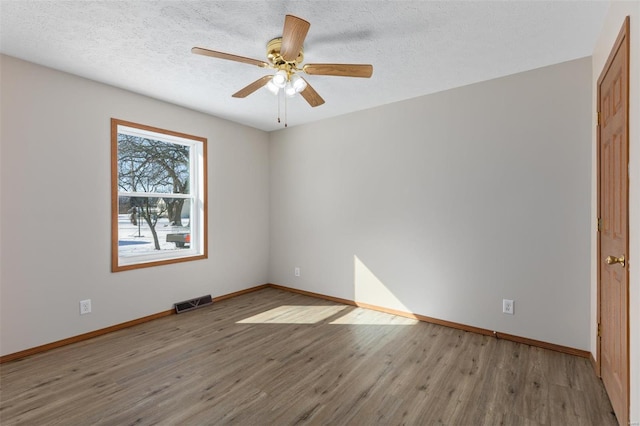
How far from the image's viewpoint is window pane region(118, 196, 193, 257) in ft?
11.3

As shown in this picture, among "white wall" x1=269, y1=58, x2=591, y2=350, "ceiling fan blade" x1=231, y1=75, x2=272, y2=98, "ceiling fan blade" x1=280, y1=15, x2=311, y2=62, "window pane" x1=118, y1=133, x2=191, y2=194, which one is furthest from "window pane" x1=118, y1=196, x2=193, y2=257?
"ceiling fan blade" x1=280, y1=15, x2=311, y2=62

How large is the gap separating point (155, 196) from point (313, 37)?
2.64m

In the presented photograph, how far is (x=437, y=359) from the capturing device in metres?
2.63

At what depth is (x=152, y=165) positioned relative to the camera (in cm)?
374

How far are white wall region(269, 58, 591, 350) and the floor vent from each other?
1.35 m

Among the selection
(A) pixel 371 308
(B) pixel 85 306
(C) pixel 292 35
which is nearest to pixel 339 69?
(C) pixel 292 35

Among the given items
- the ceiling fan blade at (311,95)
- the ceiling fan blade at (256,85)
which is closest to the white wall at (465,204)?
the ceiling fan blade at (311,95)

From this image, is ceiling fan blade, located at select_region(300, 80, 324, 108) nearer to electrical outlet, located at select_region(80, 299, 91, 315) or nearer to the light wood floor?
the light wood floor

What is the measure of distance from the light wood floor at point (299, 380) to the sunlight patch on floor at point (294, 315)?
0.57ft

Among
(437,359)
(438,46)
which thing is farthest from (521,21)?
(437,359)

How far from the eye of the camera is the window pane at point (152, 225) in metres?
3.46

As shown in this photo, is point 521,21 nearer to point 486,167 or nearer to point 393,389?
point 486,167

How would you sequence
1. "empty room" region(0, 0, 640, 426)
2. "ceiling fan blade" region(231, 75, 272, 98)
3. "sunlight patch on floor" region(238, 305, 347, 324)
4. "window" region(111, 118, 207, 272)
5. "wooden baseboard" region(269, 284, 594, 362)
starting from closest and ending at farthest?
1. "empty room" region(0, 0, 640, 426)
2. "ceiling fan blade" region(231, 75, 272, 98)
3. "wooden baseboard" region(269, 284, 594, 362)
4. "window" region(111, 118, 207, 272)
5. "sunlight patch on floor" region(238, 305, 347, 324)

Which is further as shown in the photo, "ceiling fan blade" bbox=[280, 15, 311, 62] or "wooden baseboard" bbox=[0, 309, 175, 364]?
"wooden baseboard" bbox=[0, 309, 175, 364]
